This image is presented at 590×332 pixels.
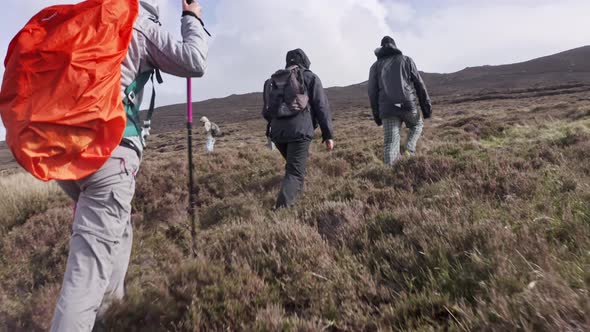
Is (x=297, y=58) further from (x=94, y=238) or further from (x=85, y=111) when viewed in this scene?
(x=94, y=238)

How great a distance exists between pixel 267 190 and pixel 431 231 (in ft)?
12.7

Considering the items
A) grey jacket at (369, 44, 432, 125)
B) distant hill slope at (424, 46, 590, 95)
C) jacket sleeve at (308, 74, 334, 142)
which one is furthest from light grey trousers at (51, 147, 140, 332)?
distant hill slope at (424, 46, 590, 95)

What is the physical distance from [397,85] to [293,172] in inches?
94.0

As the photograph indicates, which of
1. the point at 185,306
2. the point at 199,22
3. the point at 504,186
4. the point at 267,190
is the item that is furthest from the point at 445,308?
the point at 267,190

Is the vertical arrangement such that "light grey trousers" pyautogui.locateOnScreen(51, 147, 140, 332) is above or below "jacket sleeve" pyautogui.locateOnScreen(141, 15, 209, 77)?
below

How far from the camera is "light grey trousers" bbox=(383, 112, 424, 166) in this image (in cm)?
592

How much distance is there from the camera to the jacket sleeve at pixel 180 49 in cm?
213

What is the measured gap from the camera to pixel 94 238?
1.92m

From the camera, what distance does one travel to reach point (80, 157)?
1.83m

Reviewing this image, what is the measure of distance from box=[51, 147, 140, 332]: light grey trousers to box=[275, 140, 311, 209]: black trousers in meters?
2.35

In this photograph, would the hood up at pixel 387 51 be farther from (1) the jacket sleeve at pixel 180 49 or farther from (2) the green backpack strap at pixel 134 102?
(2) the green backpack strap at pixel 134 102

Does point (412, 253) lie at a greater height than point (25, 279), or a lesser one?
greater

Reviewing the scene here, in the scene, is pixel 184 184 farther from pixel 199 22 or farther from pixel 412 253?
pixel 412 253

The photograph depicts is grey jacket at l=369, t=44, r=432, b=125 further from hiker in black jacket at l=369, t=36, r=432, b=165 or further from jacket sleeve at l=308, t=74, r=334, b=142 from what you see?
jacket sleeve at l=308, t=74, r=334, b=142
